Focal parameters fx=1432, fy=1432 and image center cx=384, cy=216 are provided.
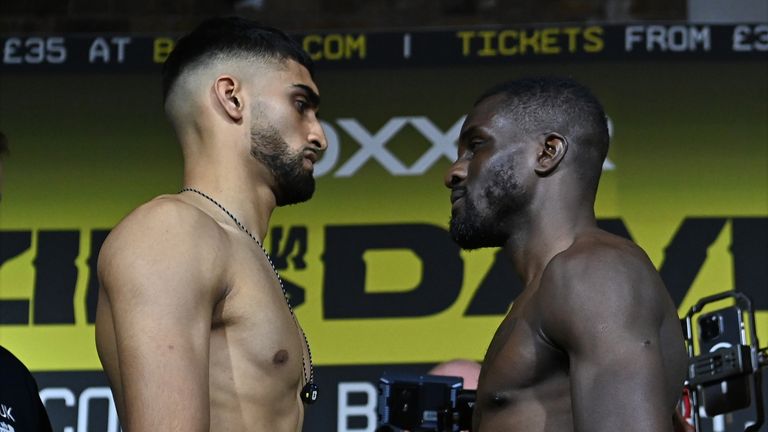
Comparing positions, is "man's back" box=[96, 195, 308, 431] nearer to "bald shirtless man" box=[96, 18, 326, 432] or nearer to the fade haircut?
"bald shirtless man" box=[96, 18, 326, 432]

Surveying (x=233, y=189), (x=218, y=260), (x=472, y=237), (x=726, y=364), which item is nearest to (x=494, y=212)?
(x=472, y=237)

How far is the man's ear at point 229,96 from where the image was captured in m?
2.65

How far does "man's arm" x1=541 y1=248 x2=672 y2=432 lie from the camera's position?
7.45 feet

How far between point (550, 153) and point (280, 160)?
0.52m

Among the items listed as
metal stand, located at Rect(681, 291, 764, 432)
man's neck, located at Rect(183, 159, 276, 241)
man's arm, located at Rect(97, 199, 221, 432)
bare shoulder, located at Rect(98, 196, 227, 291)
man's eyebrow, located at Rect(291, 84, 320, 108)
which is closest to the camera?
man's arm, located at Rect(97, 199, 221, 432)

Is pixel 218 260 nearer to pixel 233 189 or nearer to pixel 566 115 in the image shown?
pixel 233 189

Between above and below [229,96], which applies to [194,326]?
below

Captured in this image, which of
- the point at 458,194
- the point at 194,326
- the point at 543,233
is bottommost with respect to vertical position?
the point at 194,326

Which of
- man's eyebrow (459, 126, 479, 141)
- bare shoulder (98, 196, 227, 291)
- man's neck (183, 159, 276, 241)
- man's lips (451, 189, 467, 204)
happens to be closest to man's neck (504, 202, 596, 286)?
man's lips (451, 189, 467, 204)

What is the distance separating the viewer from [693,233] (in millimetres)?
4430

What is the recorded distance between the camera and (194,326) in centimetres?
228

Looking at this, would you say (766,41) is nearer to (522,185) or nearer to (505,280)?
(505,280)

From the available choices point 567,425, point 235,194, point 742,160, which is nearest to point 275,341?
point 235,194

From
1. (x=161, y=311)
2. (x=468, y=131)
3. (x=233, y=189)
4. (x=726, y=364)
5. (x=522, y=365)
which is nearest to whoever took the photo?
(x=161, y=311)
